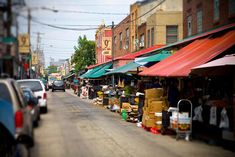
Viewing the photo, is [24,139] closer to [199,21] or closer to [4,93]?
[4,93]

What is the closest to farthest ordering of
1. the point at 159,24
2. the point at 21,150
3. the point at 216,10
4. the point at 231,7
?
the point at 21,150 → the point at 231,7 → the point at 216,10 → the point at 159,24

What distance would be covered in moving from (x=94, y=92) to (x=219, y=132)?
25.3 meters

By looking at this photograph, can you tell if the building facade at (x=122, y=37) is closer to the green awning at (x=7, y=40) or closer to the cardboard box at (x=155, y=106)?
the cardboard box at (x=155, y=106)

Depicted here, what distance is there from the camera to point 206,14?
23531mm

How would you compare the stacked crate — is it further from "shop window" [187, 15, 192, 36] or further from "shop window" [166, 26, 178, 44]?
"shop window" [166, 26, 178, 44]

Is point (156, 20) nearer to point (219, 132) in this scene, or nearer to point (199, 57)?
point (199, 57)

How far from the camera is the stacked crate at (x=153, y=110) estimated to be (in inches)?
578

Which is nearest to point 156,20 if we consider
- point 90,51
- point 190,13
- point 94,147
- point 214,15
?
point 190,13

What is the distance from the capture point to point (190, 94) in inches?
681

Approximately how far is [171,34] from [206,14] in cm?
1210

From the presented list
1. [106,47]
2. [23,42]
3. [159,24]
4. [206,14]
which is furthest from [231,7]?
[106,47]

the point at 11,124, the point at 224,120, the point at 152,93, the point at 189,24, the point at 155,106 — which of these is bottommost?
the point at 224,120

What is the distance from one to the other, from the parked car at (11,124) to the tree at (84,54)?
6334 cm

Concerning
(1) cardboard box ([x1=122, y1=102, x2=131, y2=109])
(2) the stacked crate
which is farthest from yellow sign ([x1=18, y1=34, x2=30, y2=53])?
(1) cardboard box ([x1=122, y1=102, x2=131, y2=109])
